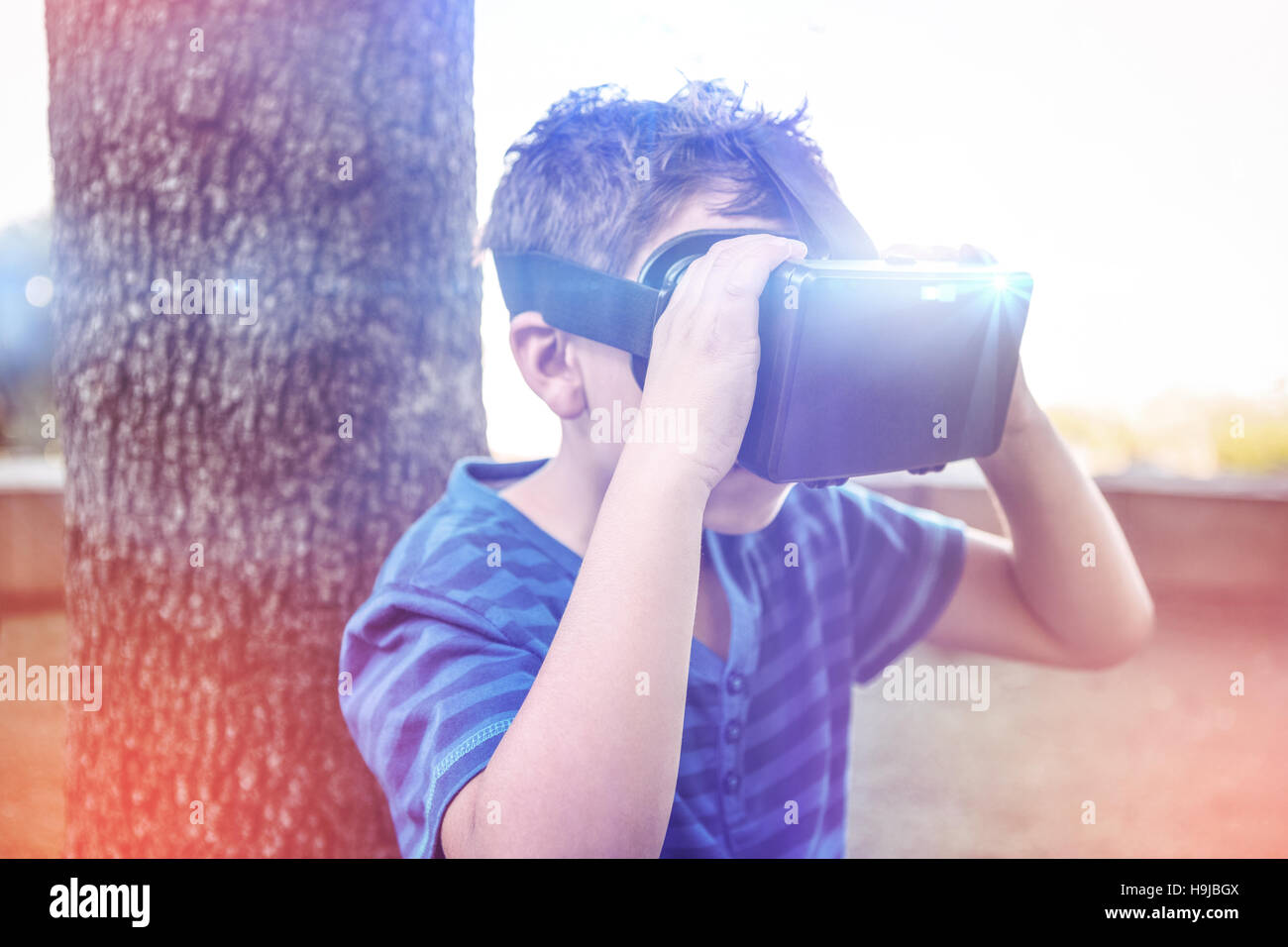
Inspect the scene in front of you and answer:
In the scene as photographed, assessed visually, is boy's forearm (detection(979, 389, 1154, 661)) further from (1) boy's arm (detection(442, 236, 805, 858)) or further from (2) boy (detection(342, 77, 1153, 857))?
(1) boy's arm (detection(442, 236, 805, 858))

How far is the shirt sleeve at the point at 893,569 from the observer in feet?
4.06

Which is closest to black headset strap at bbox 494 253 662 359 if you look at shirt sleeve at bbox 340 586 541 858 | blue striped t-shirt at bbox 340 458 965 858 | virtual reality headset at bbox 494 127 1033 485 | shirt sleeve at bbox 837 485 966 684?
virtual reality headset at bbox 494 127 1033 485

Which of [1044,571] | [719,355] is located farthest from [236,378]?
[1044,571]

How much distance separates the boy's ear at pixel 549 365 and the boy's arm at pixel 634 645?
196mm

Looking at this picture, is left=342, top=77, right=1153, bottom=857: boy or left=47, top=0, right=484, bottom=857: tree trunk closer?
left=342, top=77, right=1153, bottom=857: boy

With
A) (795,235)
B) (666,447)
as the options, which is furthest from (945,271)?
(666,447)

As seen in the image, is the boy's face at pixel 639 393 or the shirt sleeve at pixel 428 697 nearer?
the shirt sleeve at pixel 428 697

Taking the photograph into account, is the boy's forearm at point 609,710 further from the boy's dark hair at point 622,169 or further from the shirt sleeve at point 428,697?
the boy's dark hair at point 622,169

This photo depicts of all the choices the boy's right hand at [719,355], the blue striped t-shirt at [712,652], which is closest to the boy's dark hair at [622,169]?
the boy's right hand at [719,355]

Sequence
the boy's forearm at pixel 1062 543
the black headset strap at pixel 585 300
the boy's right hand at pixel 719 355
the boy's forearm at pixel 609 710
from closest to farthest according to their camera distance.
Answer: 1. the boy's forearm at pixel 609 710
2. the boy's right hand at pixel 719 355
3. the black headset strap at pixel 585 300
4. the boy's forearm at pixel 1062 543

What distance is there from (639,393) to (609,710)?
1.21 feet

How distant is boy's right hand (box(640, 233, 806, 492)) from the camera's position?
0.83 meters

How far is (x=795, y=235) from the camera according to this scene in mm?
973
